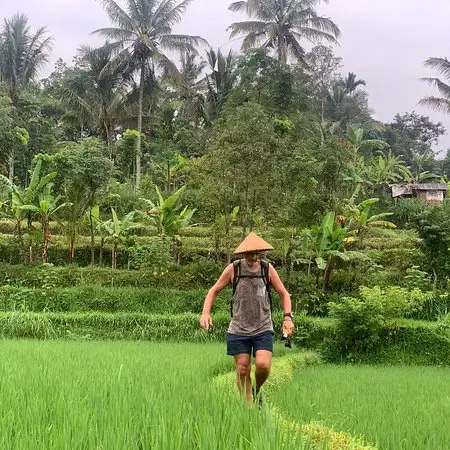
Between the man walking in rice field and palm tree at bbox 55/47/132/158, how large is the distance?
19.3 meters

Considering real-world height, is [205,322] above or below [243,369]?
above

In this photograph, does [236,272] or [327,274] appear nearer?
[236,272]

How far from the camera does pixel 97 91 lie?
79.6ft

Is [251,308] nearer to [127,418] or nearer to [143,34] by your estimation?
[127,418]

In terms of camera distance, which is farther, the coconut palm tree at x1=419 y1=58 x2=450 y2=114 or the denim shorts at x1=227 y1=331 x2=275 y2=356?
the coconut palm tree at x1=419 y1=58 x2=450 y2=114

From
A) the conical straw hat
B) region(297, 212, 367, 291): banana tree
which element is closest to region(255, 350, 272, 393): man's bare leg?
the conical straw hat

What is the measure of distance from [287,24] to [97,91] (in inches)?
324

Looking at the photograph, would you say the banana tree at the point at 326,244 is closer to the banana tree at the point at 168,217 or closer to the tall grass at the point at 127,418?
the banana tree at the point at 168,217

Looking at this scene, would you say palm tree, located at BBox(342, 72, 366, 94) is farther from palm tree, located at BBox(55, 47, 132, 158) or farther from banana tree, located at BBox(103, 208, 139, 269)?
banana tree, located at BBox(103, 208, 139, 269)

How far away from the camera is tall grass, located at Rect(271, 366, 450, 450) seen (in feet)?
11.4

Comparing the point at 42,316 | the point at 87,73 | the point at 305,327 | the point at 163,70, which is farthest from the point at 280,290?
the point at 87,73

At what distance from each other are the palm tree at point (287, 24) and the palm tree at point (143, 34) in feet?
A: 11.5

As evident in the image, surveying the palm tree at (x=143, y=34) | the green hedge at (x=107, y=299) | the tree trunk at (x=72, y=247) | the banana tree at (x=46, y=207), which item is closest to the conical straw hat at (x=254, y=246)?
the green hedge at (x=107, y=299)

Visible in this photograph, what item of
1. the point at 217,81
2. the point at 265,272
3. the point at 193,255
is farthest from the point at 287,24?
the point at 265,272
